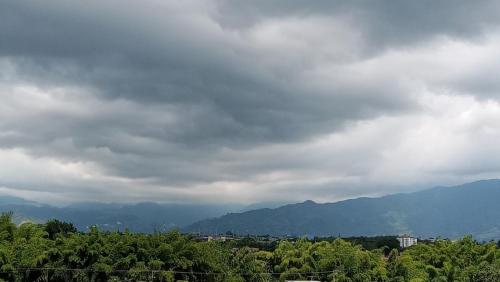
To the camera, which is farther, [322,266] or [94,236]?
[322,266]

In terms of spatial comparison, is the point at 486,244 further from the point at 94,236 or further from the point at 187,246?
the point at 94,236

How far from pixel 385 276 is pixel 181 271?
9.53 meters

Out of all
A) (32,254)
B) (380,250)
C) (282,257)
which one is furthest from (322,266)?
(32,254)

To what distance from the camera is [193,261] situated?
64.0 ft

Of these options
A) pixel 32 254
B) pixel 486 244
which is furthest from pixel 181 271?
pixel 486 244

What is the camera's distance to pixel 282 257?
82.0 feet

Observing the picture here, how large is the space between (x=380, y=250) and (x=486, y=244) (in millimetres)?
5967

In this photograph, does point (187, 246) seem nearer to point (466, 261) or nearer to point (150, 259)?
point (150, 259)

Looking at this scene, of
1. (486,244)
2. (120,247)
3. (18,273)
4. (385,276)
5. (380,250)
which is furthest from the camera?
(486,244)

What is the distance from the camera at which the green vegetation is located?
18109 millimetres

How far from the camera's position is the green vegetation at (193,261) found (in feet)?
59.4

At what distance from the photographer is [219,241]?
24.4m

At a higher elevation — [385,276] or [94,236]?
[94,236]

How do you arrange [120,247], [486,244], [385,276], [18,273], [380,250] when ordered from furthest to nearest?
[486,244] → [380,250] → [385,276] → [120,247] → [18,273]
